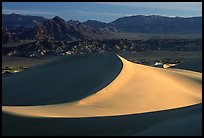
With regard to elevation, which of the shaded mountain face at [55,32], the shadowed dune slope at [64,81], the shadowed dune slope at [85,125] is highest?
the shadowed dune slope at [85,125]

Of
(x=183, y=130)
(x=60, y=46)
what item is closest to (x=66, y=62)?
(x=183, y=130)

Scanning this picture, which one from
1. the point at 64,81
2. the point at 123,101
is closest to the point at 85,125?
the point at 123,101

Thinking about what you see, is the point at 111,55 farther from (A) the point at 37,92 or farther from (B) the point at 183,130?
(B) the point at 183,130

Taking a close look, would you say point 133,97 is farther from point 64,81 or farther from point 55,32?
point 55,32

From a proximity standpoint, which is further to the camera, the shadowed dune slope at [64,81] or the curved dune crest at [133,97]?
the shadowed dune slope at [64,81]

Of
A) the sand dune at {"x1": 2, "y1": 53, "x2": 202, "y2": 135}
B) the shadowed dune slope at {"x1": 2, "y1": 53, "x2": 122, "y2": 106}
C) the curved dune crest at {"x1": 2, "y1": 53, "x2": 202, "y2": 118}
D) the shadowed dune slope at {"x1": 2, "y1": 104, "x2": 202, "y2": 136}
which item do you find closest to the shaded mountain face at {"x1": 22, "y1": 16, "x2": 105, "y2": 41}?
the shadowed dune slope at {"x1": 2, "y1": 53, "x2": 122, "y2": 106}

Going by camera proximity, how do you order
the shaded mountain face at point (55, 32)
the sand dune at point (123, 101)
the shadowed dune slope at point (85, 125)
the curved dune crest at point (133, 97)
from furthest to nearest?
the shaded mountain face at point (55, 32) → the curved dune crest at point (133, 97) → the sand dune at point (123, 101) → the shadowed dune slope at point (85, 125)

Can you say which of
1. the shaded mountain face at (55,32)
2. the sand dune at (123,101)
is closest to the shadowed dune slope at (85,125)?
the sand dune at (123,101)

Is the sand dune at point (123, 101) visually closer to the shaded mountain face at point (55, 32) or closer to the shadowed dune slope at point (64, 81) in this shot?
the shadowed dune slope at point (64, 81)
